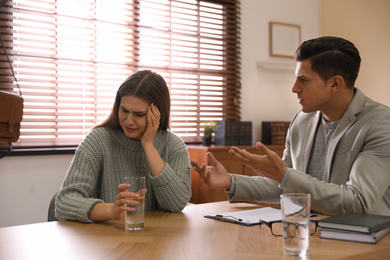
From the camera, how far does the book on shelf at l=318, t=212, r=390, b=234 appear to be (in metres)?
1.18

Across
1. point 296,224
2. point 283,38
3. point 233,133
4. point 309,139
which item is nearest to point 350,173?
point 309,139

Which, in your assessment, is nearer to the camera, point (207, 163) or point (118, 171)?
point (118, 171)

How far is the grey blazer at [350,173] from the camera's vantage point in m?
1.63

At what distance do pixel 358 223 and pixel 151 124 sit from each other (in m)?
0.97

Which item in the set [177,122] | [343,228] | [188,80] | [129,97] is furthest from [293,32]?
[343,228]

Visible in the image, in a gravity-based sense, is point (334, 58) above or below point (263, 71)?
below

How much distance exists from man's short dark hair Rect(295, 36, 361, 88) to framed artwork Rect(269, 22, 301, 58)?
2623 mm

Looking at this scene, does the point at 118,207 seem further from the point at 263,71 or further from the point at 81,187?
the point at 263,71

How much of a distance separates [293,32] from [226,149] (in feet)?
5.83

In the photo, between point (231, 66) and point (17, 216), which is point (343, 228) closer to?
point (17, 216)

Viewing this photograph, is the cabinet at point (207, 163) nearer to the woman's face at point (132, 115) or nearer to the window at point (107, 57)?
the window at point (107, 57)

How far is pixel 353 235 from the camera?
1208 millimetres

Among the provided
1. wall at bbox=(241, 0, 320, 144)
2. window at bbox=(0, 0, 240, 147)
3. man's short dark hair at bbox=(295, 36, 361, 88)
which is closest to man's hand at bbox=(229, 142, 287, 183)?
man's short dark hair at bbox=(295, 36, 361, 88)

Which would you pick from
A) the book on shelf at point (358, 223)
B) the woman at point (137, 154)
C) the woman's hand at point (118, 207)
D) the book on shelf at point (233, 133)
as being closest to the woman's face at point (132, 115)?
the woman at point (137, 154)
